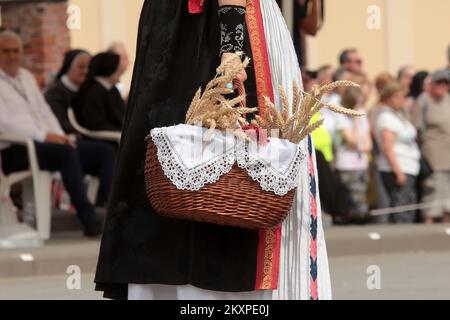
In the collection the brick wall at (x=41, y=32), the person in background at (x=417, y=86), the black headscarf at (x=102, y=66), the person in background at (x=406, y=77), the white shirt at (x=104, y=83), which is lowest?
the white shirt at (x=104, y=83)

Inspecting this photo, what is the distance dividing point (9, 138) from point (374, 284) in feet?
9.58

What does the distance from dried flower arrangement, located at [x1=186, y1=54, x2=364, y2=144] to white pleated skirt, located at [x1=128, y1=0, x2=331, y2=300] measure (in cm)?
19

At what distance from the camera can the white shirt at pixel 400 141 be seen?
1388 centimetres

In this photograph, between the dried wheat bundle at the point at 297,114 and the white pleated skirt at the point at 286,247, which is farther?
the white pleated skirt at the point at 286,247

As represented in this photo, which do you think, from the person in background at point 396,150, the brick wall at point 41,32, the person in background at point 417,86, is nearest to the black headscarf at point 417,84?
the person in background at point 417,86

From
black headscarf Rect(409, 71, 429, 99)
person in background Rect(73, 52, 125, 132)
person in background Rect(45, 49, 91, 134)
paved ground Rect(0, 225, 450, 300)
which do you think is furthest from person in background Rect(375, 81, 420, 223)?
person in background Rect(45, 49, 91, 134)

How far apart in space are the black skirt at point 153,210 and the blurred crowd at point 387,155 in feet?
24.6

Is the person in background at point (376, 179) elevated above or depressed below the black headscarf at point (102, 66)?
below

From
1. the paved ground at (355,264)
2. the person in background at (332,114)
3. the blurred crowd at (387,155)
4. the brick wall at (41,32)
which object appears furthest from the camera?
the brick wall at (41,32)

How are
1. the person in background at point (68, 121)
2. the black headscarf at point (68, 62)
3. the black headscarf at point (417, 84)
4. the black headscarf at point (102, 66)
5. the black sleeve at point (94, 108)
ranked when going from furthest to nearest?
the black headscarf at point (417, 84)
the black headscarf at point (68, 62)
the black headscarf at point (102, 66)
the black sleeve at point (94, 108)
the person in background at point (68, 121)

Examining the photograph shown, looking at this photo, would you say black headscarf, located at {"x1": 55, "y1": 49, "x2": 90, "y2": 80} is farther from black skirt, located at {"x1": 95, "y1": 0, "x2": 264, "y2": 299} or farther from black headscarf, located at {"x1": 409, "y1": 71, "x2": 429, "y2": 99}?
black skirt, located at {"x1": 95, "y1": 0, "x2": 264, "y2": 299}

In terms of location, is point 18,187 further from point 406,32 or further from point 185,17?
point 406,32

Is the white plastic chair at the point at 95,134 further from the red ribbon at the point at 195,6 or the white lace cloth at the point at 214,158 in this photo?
the white lace cloth at the point at 214,158
